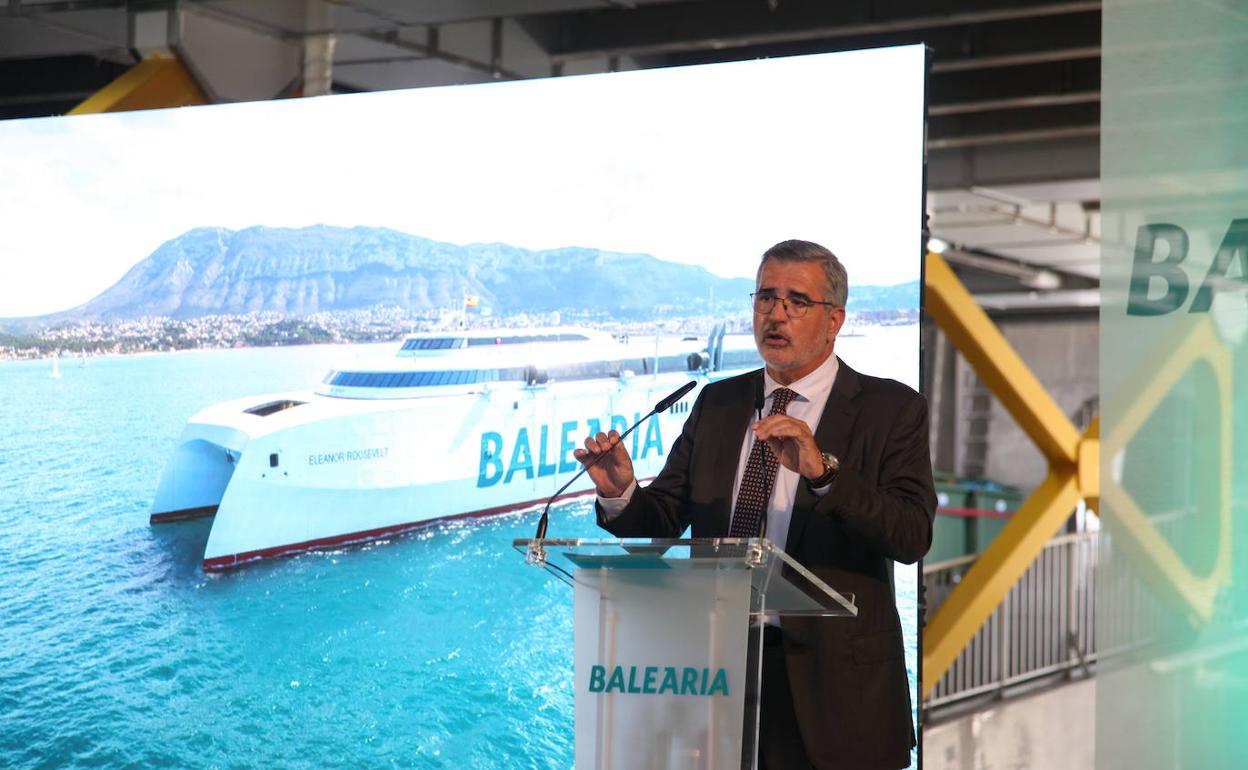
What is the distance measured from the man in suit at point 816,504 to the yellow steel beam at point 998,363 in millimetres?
4415

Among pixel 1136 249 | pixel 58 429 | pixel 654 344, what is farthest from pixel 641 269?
pixel 58 429

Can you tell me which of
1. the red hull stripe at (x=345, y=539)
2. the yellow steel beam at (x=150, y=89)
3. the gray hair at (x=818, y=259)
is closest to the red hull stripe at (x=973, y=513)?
the yellow steel beam at (x=150, y=89)

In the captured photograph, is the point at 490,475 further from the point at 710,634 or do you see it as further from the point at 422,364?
the point at 710,634

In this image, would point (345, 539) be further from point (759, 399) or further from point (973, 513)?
point (973, 513)

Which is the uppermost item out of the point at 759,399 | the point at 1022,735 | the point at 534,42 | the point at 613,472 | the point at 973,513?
the point at 534,42

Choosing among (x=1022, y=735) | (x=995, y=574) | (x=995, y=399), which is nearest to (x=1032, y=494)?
(x=995, y=574)

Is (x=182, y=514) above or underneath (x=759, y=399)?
underneath

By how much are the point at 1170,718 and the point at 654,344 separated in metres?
1.92

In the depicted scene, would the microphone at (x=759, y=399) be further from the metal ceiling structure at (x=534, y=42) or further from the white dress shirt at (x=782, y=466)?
the metal ceiling structure at (x=534, y=42)

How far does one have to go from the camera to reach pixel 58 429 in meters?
4.98

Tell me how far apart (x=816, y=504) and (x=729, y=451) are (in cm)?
31

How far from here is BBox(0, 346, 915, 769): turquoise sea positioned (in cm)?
437

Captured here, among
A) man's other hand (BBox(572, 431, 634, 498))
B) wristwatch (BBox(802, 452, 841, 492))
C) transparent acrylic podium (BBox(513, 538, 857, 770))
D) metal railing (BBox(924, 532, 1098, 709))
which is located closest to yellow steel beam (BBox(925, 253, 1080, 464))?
metal railing (BBox(924, 532, 1098, 709))

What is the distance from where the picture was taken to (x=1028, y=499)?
21.9 ft
